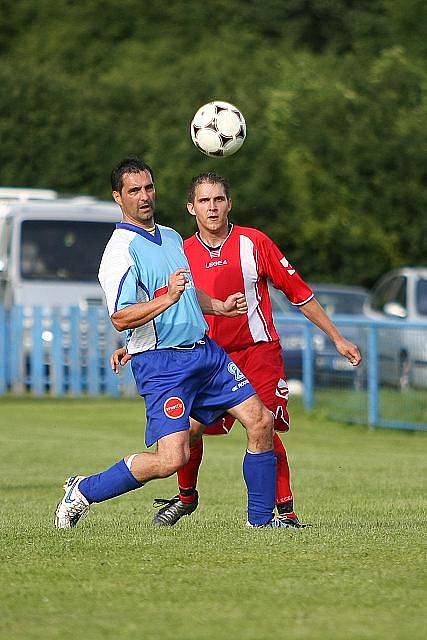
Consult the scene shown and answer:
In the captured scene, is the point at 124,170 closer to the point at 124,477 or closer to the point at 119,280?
the point at 119,280

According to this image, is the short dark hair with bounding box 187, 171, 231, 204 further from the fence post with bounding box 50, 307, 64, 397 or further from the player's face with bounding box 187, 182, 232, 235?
the fence post with bounding box 50, 307, 64, 397

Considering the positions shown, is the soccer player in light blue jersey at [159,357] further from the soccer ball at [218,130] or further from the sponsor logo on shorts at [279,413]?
the soccer ball at [218,130]

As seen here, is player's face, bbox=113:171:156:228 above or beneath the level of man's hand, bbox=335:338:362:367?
above

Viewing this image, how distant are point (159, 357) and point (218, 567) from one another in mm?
1551

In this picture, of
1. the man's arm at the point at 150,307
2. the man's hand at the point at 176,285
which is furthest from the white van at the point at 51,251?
the man's hand at the point at 176,285

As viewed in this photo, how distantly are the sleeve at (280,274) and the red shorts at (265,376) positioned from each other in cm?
39

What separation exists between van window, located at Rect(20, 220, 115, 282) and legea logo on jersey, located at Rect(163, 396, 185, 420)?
542 inches

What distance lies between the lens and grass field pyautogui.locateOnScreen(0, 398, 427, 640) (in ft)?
18.5

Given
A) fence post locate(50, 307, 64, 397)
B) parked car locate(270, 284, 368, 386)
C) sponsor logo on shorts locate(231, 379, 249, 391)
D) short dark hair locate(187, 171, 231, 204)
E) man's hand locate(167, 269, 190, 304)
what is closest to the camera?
man's hand locate(167, 269, 190, 304)

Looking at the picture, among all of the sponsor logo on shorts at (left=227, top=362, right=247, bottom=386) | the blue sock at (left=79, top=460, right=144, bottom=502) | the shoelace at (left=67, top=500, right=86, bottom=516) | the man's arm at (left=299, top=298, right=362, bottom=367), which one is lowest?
the shoelace at (left=67, top=500, right=86, bottom=516)

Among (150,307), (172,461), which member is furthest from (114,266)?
(172,461)

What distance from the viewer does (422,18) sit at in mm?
41188

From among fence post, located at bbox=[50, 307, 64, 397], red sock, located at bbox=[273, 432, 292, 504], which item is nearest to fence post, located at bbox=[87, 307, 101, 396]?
fence post, located at bbox=[50, 307, 64, 397]

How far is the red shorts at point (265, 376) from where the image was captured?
9.02 meters
